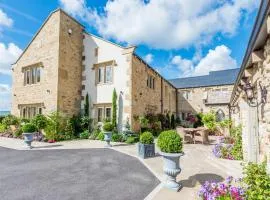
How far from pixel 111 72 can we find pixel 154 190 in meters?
11.1

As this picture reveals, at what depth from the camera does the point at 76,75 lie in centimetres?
1581

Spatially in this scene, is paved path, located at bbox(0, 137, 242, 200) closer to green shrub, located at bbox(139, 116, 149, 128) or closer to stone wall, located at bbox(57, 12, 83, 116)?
green shrub, located at bbox(139, 116, 149, 128)

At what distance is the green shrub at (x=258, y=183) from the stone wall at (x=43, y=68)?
13205mm

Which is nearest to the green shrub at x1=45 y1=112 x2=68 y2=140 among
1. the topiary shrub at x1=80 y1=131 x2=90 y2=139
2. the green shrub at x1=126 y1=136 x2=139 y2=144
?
the topiary shrub at x1=80 y1=131 x2=90 y2=139

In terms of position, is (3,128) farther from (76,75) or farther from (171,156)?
(171,156)

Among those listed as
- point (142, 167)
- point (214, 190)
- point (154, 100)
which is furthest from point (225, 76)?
point (214, 190)

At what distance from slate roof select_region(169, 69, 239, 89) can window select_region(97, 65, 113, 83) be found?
52.3 feet

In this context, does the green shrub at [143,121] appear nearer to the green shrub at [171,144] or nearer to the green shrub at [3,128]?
the green shrub at [171,144]

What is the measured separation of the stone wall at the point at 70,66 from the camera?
47.6 feet

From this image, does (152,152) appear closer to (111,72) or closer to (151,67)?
(111,72)

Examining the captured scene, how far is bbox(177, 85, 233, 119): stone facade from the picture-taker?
80.0 ft

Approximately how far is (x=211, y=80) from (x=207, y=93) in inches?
101

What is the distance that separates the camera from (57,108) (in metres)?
13.9

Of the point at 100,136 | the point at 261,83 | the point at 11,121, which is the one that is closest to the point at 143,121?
the point at 100,136
